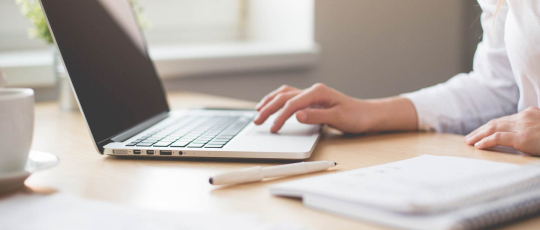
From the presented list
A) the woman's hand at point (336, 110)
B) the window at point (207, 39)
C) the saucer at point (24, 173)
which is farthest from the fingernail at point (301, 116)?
the window at point (207, 39)

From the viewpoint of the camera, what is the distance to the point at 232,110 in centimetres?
99

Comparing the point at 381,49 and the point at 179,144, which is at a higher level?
the point at 179,144

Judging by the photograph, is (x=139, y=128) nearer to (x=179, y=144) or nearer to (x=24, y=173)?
(x=179, y=144)

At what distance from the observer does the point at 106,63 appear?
773mm

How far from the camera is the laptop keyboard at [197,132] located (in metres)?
0.66

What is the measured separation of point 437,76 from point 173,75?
1.18 meters

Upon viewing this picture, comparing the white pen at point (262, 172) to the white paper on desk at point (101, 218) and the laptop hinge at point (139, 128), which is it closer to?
the white paper on desk at point (101, 218)

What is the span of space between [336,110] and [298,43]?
1.19 m

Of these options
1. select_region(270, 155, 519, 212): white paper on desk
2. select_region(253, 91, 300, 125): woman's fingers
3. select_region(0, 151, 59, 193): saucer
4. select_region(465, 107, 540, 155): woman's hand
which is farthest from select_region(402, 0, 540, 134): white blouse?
select_region(0, 151, 59, 193): saucer

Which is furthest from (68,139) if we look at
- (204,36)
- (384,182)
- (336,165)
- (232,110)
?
(204,36)

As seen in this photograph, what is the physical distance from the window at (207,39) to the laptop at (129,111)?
562 mm

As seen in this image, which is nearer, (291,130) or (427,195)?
(427,195)

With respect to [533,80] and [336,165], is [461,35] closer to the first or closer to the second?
[533,80]

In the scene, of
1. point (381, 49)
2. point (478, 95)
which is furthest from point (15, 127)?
point (381, 49)
